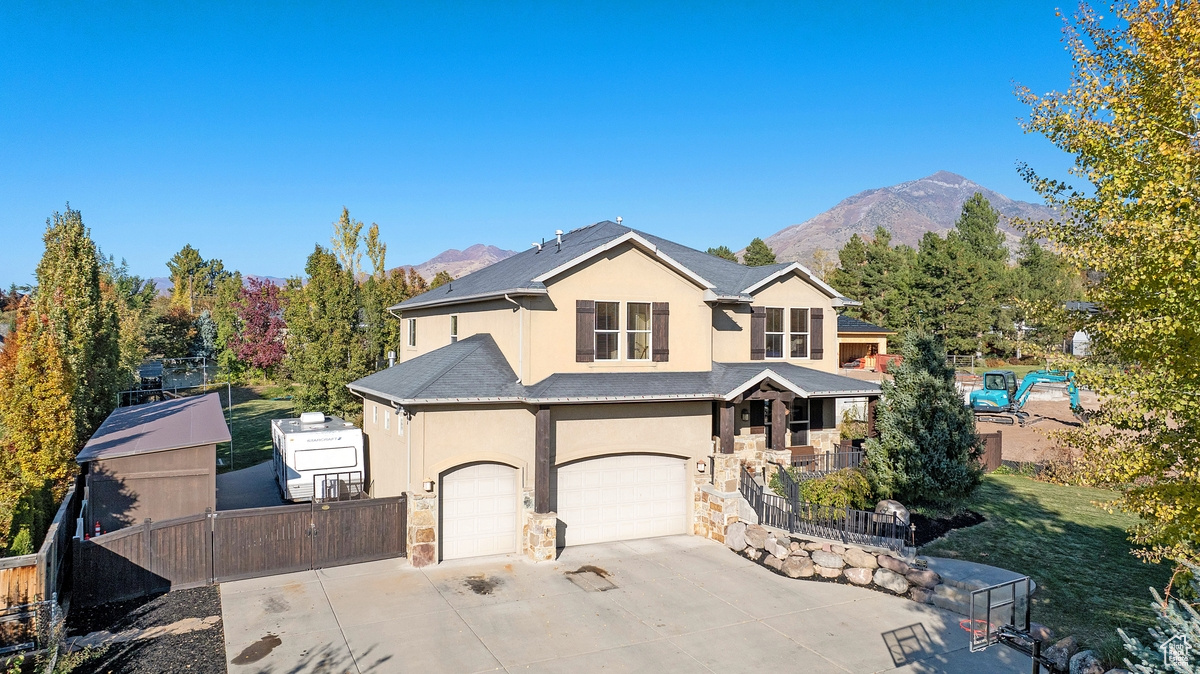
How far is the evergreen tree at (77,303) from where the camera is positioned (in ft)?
60.3

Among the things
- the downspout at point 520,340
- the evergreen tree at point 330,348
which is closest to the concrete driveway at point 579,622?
the downspout at point 520,340

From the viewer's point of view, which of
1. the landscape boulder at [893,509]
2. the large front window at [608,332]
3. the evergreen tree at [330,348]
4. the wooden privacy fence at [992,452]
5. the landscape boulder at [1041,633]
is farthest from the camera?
the evergreen tree at [330,348]

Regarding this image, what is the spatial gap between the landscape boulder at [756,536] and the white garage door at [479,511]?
17.8 feet

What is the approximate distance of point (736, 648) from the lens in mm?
11141

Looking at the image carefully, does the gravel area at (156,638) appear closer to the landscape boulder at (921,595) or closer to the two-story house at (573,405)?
the two-story house at (573,405)

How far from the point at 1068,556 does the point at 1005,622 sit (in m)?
4.13

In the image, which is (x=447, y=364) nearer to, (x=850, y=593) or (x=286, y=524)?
(x=286, y=524)

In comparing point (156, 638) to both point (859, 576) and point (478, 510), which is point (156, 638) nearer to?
point (478, 510)

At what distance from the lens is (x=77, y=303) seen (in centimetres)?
1916

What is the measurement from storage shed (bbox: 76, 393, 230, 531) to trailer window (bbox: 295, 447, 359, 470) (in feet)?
10.5

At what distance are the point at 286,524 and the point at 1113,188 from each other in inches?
614

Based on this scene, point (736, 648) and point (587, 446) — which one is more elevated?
point (587, 446)

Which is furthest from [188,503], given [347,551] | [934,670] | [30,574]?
[934,670]

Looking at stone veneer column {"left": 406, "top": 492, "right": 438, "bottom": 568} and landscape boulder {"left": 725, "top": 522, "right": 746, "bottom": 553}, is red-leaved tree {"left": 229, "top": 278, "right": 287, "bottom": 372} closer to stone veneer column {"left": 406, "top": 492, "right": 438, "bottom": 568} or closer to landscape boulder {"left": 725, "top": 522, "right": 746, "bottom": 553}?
stone veneer column {"left": 406, "top": 492, "right": 438, "bottom": 568}
